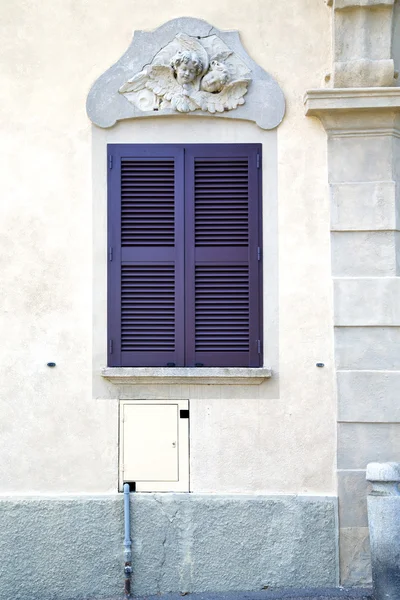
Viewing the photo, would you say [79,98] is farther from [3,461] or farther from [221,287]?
[3,461]

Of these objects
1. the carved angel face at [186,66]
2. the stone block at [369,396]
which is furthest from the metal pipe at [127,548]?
the carved angel face at [186,66]

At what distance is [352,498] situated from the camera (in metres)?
7.41

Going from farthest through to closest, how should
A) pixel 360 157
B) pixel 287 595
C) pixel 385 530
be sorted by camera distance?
pixel 360 157, pixel 287 595, pixel 385 530

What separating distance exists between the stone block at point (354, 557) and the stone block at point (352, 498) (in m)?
0.07

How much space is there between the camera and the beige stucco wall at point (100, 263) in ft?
24.6

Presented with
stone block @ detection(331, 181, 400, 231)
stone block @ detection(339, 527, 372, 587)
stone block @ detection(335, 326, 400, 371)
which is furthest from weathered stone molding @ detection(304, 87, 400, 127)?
stone block @ detection(339, 527, 372, 587)

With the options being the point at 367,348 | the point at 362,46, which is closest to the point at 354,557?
the point at 367,348

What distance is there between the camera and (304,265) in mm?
7574

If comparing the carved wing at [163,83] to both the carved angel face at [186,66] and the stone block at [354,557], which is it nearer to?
the carved angel face at [186,66]

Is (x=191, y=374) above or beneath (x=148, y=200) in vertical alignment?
beneath

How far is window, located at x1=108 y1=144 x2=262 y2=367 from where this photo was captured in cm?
756

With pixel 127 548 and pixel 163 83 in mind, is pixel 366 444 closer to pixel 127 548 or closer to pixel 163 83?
pixel 127 548

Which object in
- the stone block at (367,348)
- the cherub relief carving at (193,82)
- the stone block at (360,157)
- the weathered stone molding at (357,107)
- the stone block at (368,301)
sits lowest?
the stone block at (367,348)

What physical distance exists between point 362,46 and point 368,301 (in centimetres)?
218
